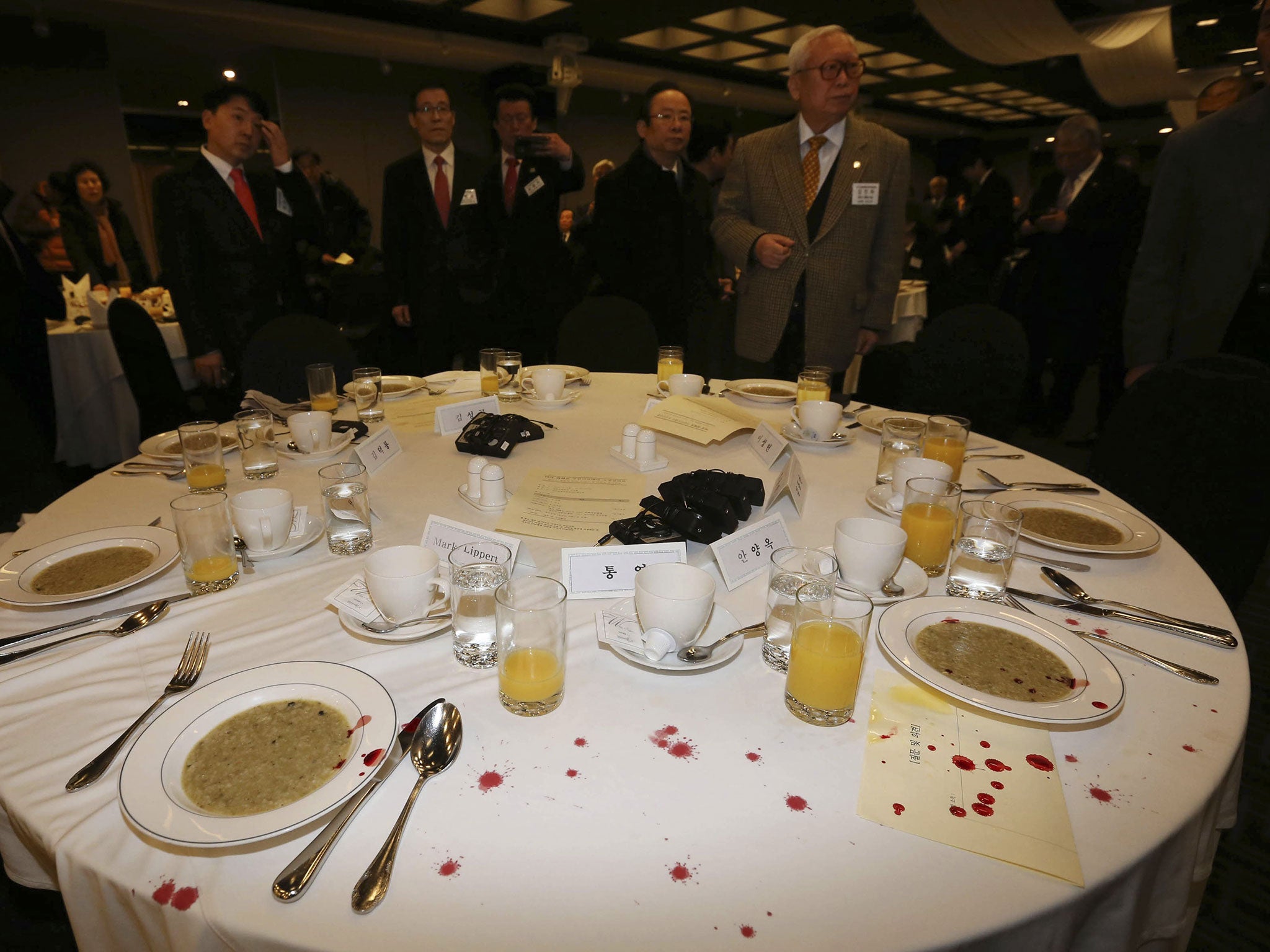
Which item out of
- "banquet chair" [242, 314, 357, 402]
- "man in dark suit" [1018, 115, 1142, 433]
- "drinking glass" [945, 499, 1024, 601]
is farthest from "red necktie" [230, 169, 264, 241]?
"man in dark suit" [1018, 115, 1142, 433]

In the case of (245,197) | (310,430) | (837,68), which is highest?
(837,68)

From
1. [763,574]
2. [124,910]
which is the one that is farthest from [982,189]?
[124,910]

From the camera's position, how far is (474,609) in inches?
35.9

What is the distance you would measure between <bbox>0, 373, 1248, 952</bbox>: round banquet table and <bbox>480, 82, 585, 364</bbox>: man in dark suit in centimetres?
289

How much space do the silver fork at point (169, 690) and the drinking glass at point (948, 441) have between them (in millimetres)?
1362

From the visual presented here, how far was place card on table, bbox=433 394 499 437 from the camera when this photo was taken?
1798 mm

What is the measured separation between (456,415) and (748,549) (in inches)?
40.4

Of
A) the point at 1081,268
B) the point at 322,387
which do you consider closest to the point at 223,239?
the point at 322,387

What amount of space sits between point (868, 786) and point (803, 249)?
8.47 ft

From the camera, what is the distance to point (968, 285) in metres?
5.55

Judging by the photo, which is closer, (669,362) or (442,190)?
(669,362)

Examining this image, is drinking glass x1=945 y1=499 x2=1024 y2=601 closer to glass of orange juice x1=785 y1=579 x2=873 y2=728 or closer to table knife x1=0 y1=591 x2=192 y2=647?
glass of orange juice x1=785 y1=579 x2=873 y2=728

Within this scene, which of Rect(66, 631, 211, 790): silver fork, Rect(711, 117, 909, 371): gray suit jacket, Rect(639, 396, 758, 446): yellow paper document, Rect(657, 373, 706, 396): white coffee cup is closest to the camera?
Rect(66, 631, 211, 790): silver fork

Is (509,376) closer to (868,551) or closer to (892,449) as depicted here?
(892,449)
